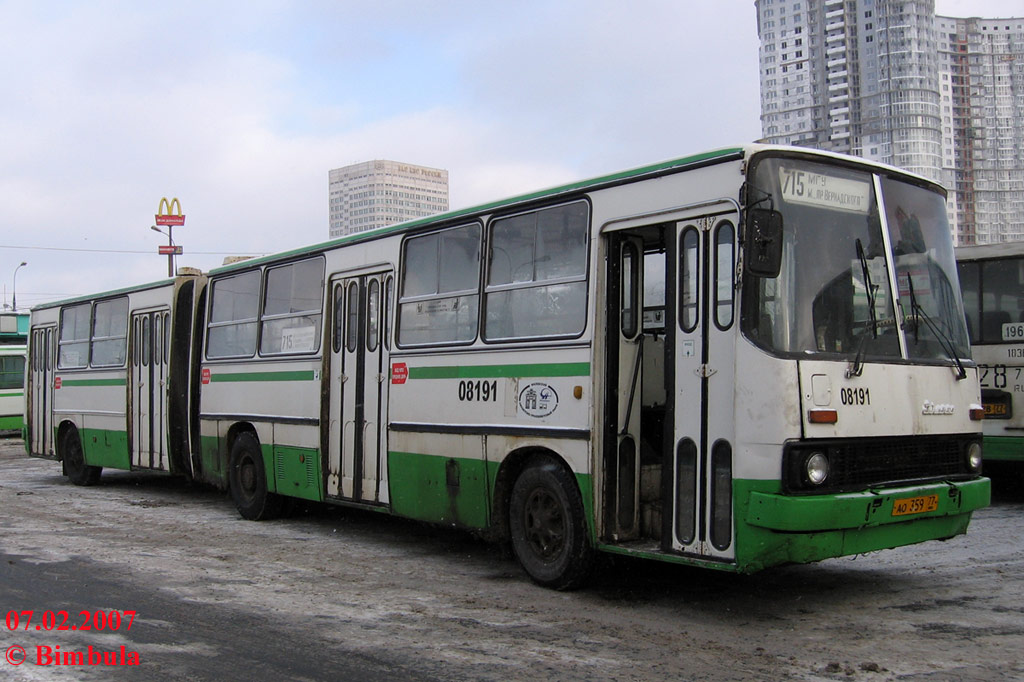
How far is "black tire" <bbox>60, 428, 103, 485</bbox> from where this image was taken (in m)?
16.1

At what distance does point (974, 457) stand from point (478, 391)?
3662mm

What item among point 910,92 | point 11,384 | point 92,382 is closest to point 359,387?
point 92,382

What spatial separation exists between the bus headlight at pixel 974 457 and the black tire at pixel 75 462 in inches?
515

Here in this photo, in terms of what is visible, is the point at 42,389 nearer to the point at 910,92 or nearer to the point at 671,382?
the point at 671,382

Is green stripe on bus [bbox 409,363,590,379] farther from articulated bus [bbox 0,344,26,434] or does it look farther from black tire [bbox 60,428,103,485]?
articulated bus [bbox 0,344,26,434]

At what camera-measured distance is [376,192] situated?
153 feet

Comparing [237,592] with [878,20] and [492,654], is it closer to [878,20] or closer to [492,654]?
[492,654]

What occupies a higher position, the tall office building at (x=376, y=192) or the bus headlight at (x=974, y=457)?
the tall office building at (x=376, y=192)

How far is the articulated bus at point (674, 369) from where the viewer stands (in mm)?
6191

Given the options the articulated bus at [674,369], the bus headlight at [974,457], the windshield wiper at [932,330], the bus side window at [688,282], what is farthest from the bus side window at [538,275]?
Answer: the bus headlight at [974,457]

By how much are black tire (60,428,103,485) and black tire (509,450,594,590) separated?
10417 millimetres

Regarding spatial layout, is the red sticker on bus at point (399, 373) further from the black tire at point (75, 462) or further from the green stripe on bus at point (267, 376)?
the black tire at point (75, 462)

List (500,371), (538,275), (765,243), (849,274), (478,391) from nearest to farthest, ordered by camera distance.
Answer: (765,243) < (849,274) < (538,275) < (500,371) < (478,391)

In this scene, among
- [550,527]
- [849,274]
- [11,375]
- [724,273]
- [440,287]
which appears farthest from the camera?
[11,375]
